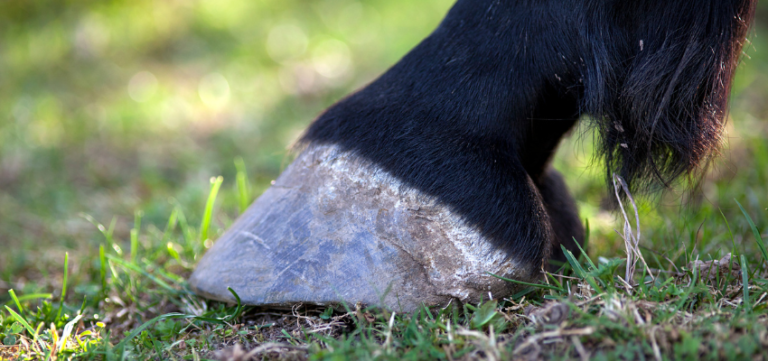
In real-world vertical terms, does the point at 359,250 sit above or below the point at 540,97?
below

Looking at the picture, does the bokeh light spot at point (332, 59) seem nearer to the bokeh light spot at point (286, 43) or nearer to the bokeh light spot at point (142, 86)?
the bokeh light spot at point (286, 43)

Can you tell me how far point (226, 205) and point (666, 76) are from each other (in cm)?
213

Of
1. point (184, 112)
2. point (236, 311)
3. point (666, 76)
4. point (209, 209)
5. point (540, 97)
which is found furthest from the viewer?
point (184, 112)

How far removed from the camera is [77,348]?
1.51 m

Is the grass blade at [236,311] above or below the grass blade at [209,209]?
below

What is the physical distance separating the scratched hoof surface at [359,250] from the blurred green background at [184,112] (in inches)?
20.0

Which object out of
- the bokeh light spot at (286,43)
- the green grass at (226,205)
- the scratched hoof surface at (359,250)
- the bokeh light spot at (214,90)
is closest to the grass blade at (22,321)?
the green grass at (226,205)

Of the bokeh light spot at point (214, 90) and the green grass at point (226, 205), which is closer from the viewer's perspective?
the green grass at point (226, 205)

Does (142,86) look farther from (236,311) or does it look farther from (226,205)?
(236,311)

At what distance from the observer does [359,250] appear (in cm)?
149

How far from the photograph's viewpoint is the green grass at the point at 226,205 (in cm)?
131

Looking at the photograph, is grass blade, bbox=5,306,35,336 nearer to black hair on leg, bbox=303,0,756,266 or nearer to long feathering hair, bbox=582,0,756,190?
black hair on leg, bbox=303,0,756,266

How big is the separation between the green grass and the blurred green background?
0.02 metres

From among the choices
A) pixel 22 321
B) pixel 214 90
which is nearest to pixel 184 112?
pixel 214 90
